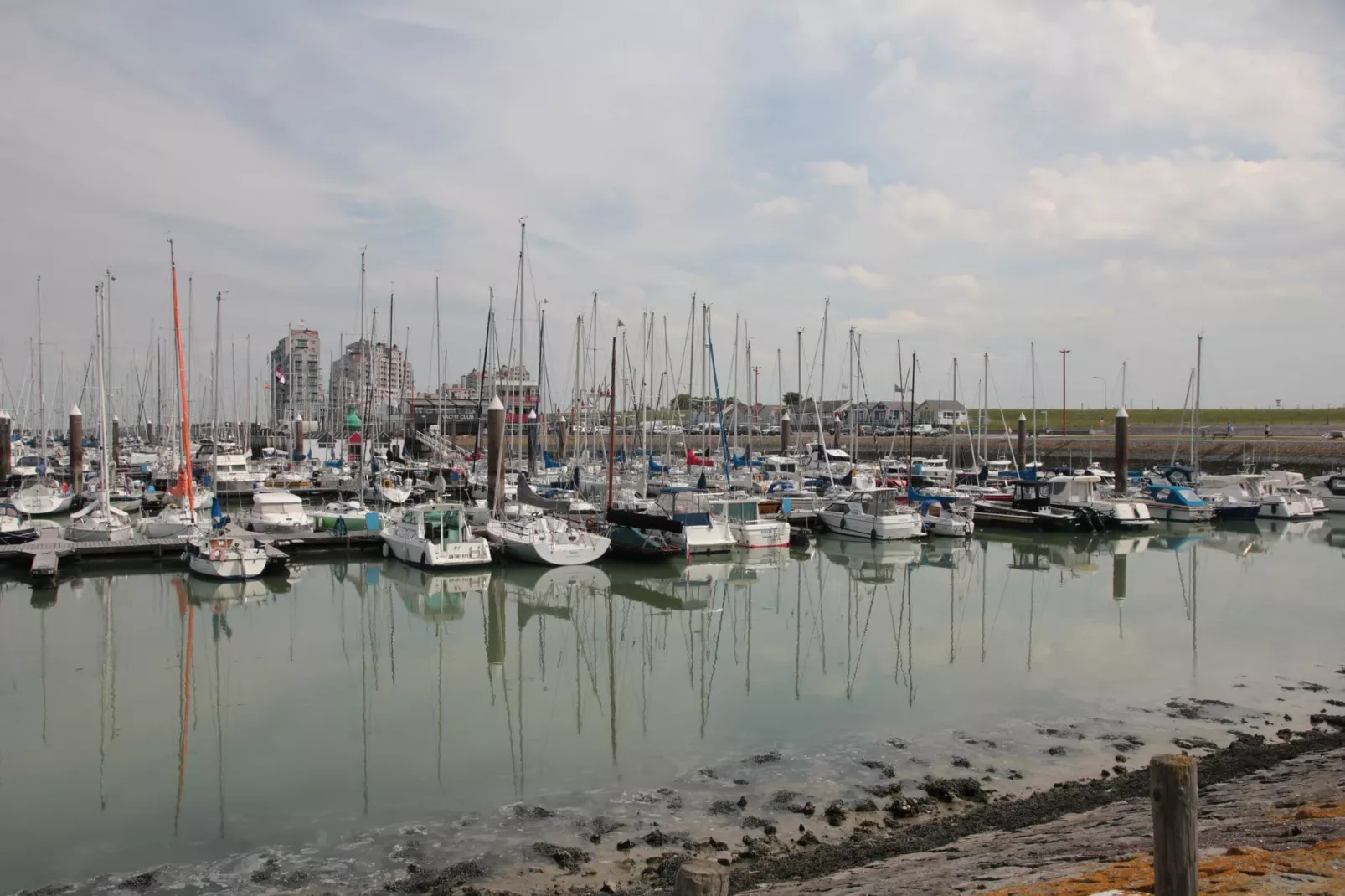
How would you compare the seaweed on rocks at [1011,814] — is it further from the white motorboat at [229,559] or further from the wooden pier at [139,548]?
the wooden pier at [139,548]

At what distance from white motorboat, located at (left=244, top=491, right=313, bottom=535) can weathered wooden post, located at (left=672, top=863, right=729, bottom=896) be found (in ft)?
116

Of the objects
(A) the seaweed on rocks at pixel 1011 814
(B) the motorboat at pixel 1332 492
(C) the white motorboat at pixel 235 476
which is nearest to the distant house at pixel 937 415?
(B) the motorboat at pixel 1332 492

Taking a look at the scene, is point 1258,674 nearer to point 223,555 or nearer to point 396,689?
point 396,689

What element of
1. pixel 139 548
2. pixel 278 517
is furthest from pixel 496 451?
pixel 139 548

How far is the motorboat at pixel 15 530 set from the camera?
113 feet

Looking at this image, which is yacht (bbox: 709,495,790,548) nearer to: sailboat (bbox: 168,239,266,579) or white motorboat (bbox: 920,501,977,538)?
white motorboat (bbox: 920,501,977,538)

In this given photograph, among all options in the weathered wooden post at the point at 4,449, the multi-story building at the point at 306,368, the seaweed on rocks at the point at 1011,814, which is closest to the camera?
the seaweed on rocks at the point at 1011,814

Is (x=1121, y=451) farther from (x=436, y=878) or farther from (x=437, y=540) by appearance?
(x=436, y=878)

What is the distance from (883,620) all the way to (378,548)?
66.7 feet

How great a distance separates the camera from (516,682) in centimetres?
1905

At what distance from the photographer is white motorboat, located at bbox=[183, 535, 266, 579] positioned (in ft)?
95.3

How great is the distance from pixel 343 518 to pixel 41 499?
1864 cm

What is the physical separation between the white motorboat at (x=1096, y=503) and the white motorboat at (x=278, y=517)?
35.4m

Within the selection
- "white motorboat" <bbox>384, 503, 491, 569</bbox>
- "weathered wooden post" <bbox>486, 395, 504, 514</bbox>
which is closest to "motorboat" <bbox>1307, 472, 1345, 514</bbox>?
"weathered wooden post" <bbox>486, 395, 504, 514</bbox>
